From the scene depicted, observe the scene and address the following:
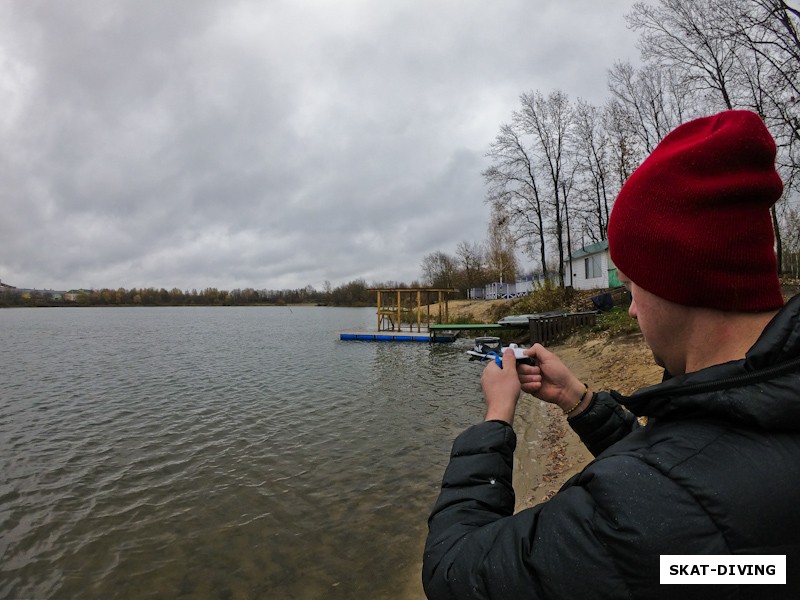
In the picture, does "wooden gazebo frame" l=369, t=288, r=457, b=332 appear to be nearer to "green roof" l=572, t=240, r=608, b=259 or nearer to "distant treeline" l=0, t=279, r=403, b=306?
"green roof" l=572, t=240, r=608, b=259

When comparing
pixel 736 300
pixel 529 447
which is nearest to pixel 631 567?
pixel 736 300

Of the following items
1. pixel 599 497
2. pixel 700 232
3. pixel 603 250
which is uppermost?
pixel 603 250

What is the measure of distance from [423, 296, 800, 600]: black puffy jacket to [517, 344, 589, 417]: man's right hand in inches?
32.7

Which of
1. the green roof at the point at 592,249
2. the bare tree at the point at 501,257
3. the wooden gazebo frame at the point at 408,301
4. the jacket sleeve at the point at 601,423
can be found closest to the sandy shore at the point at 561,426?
the jacket sleeve at the point at 601,423

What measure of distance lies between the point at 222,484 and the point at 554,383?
7325 millimetres

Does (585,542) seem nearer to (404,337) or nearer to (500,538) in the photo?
(500,538)

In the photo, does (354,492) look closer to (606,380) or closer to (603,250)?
(606,380)

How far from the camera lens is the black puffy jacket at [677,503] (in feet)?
2.66

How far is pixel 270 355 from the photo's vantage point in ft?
86.0

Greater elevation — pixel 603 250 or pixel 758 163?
pixel 603 250

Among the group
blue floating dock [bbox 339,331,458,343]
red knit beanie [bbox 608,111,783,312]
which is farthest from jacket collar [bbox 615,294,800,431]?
blue floating dock [bbox 339,331,458,343]

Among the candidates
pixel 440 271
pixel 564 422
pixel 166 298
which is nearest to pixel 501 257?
pixel 440 271

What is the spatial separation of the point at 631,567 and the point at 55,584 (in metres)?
6.86

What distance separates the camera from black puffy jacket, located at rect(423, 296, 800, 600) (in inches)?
31.9
